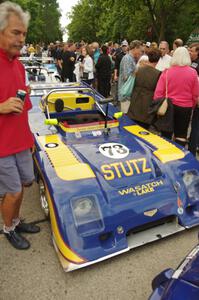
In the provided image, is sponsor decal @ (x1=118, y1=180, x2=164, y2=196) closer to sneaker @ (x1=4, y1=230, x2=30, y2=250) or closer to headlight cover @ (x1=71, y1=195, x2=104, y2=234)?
headlight cover @ (x1=71, y1=195, x2=104, y2=234)

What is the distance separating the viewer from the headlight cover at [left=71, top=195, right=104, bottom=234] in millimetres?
2477

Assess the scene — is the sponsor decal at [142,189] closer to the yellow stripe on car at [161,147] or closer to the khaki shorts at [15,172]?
the yellow stripe on car at [161,147]

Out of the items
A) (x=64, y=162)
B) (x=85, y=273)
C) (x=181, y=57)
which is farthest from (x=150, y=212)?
(x=181, y=57)

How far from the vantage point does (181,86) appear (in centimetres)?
387

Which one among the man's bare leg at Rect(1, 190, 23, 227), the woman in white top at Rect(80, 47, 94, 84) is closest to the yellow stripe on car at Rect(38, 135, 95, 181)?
the man's bare leg at Rect(1, 190, 23, 227)

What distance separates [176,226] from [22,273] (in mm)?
1438

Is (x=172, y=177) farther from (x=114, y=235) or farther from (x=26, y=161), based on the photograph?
(x=26, y=161)

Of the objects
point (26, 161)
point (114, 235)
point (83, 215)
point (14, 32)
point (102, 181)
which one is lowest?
point (114, 235)

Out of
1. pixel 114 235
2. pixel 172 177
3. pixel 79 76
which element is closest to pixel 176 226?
pixel 172 177

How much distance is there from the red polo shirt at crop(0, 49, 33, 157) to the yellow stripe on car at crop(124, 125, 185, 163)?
1433 millimetres

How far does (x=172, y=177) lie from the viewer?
9.73 feet

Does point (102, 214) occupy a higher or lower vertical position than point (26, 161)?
lower

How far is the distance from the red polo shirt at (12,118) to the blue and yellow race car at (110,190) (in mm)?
489

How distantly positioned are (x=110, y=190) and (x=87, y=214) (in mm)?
308
